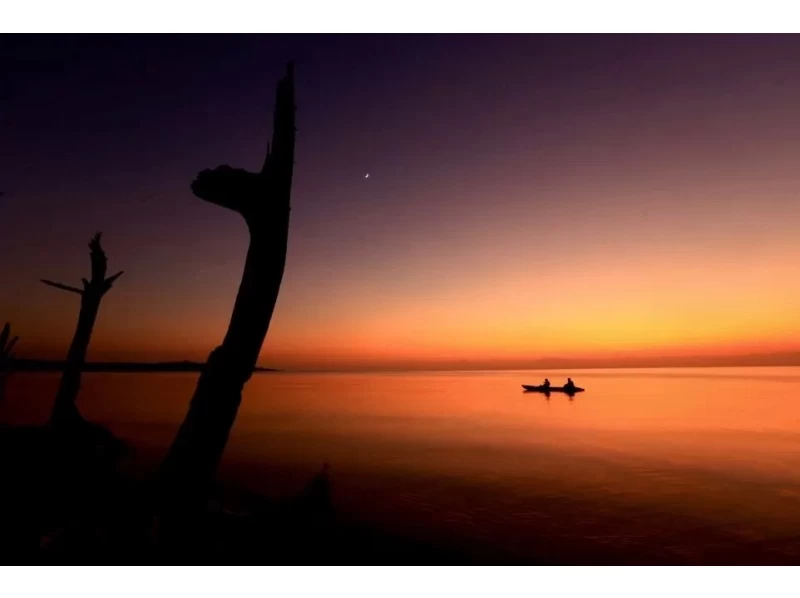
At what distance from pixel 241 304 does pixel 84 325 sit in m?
9.02

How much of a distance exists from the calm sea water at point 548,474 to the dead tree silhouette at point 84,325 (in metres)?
3.12

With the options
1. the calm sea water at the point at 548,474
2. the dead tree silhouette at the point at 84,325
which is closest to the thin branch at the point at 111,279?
the dead tree silhouette at the point at 84,325

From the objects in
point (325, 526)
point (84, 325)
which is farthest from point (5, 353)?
point (325, 526)

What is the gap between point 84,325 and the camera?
1249 centimetres

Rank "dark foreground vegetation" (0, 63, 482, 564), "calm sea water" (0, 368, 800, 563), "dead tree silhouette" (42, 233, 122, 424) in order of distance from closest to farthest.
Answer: "dark foreground vegetation" (0, 63, 482, 564) → "calm sea water" (0, 368, 800, 563) → "dead tree silhouette" (42, 233, 122, 424)

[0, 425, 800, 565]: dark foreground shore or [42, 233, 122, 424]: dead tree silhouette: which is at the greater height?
[42, 233, 122, 424]: dead tree silhouette

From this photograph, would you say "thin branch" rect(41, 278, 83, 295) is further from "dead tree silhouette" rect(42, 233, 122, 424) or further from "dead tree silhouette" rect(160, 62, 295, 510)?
"dead tree silhouette" rect(160, 62, 295, 510)

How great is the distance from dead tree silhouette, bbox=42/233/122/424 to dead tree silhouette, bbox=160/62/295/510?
27.1ft

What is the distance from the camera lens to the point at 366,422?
1182 inches

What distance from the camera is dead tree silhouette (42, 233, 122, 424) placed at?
12.3 meters

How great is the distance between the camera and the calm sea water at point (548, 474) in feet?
30.8

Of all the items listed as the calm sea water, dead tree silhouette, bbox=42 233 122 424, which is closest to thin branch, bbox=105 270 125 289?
dead tree silhouette, bbox=42 233 122 424

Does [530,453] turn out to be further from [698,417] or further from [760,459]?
[698,417]

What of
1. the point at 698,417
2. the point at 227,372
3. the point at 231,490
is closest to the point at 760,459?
the point at 698,417
